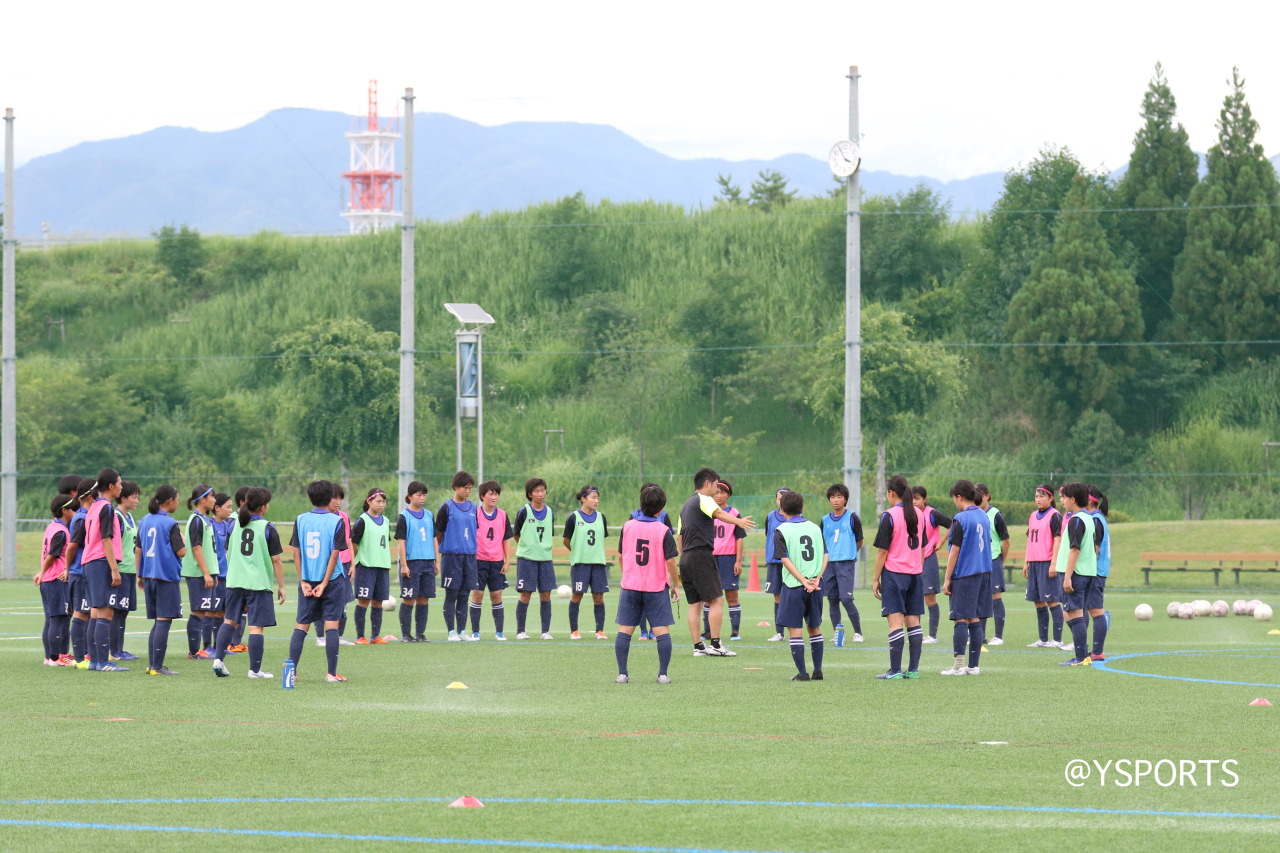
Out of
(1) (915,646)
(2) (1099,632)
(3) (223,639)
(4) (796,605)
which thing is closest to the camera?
(4) (796,605)

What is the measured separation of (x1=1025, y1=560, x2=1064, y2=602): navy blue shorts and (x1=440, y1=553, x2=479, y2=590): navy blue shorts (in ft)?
21.1

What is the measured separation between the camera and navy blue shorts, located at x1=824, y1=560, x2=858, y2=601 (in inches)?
680

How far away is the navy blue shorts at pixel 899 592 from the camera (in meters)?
14.4

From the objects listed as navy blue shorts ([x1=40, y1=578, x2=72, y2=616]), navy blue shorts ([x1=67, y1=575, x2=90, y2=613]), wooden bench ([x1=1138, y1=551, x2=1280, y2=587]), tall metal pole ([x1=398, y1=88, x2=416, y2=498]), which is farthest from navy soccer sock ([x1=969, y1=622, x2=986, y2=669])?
tall metal pole ([x1=398, y1=88, x2=416, y2=498])

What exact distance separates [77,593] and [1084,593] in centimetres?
986

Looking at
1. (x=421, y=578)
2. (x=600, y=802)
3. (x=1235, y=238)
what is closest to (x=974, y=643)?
(x=421, y=578)

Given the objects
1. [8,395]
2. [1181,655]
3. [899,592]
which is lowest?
[1181,655]

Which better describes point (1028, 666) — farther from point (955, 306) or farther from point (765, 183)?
point (765, 183)

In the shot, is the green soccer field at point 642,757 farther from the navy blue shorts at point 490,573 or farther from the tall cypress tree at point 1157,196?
the tall cypress tree at point 1157,196

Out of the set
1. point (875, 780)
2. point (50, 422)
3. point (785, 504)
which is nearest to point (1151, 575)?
point (785, 504)

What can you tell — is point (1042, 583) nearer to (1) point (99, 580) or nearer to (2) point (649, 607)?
(2) point (649, 607)

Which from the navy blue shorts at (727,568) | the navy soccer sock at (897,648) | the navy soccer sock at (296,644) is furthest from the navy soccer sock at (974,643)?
the navy soccer sock at (296,644)

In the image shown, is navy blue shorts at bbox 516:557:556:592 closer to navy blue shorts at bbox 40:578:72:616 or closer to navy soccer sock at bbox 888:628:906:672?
navy blue shorts at bbox 40:578:72:616

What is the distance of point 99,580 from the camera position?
14.9 m
